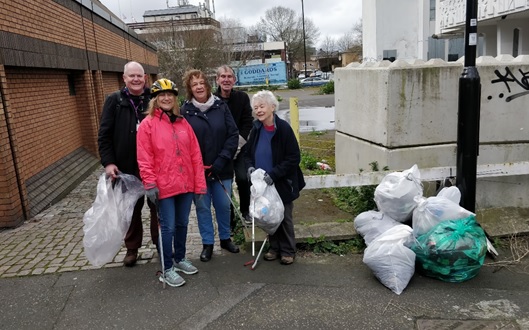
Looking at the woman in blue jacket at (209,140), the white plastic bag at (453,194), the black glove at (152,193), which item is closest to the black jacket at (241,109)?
the woman in blue jacket at (209,140)

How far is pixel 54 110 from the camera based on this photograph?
8117 millimetres

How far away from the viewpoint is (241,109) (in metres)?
4.96

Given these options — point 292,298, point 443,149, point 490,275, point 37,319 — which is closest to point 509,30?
point 443,149

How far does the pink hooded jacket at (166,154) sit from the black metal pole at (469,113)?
266 cm


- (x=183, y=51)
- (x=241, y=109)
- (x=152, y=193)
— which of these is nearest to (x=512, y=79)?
(x=241, y=109)

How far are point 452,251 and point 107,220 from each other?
9.74 ft

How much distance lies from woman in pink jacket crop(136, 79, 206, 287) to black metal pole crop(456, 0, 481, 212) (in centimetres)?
262

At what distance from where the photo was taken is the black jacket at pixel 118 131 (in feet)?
13.3

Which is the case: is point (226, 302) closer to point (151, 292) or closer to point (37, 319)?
point (151, 292)

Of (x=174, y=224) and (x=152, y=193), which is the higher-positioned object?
(x=152, y=193)

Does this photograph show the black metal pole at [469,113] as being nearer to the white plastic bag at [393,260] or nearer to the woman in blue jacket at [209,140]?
the white plastic bag at [393,260]

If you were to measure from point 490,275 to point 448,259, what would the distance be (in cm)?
54

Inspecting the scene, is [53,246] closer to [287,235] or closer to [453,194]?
[287,235]

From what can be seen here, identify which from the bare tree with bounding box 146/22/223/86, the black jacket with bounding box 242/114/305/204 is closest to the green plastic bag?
the black jacket with bounding box 242/114/305/204
